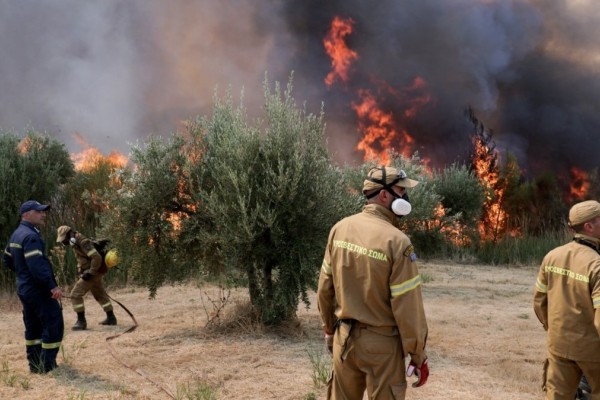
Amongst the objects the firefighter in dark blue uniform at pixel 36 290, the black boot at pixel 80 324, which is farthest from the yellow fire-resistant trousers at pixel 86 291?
the firefighter in dark blue uniform at pixel 36 290

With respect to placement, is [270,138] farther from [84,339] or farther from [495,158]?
[495,158]

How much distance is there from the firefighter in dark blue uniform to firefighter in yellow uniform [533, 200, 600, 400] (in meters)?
5.18

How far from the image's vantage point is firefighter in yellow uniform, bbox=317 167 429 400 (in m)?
3.54

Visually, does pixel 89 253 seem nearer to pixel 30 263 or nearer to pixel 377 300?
pixel 30 263

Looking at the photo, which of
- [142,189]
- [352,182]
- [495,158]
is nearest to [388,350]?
[142,189]

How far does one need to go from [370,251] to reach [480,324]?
7.04 m

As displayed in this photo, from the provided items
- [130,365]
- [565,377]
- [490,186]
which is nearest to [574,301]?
[565,377]

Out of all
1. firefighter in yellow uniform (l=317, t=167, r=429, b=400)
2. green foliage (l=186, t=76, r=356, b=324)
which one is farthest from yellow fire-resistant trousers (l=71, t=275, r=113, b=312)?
firefighter in yellow uniform (l=317, t=167, r=429, b=400)

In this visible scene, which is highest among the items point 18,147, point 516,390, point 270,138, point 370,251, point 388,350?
point 18,147

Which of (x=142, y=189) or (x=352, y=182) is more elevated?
(x=352, y=182)

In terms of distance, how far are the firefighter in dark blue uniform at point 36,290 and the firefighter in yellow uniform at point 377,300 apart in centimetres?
412

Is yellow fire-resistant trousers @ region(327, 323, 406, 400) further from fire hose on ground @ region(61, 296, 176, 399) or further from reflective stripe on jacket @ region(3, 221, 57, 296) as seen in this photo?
reflective stripe on jacket @ region(3, 221, 57, 296)

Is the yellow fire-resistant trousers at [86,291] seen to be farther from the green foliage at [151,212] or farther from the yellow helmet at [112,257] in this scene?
the green foliage at [151,212]

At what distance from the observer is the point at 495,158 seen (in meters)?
30.4
